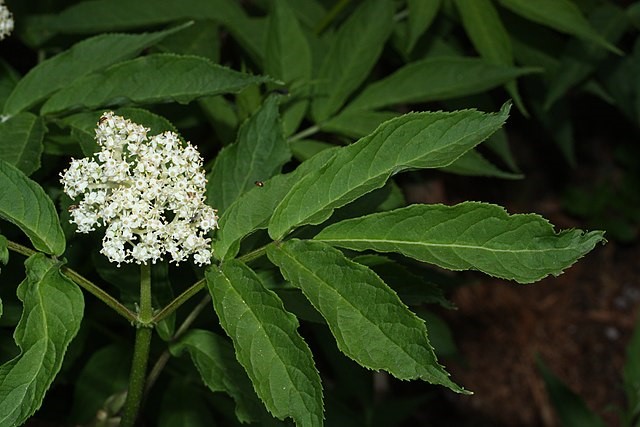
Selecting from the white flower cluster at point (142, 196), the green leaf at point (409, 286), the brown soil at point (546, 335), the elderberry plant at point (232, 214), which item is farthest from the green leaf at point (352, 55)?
the brown soil at point (546, 335)

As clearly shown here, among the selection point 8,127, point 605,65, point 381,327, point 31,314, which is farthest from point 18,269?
point 605,65

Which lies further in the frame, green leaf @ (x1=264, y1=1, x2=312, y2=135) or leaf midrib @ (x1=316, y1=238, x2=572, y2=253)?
green leaf @ (x1=264, y1=1, x2=312, y2=135)

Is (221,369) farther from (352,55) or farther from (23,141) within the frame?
(352,55)

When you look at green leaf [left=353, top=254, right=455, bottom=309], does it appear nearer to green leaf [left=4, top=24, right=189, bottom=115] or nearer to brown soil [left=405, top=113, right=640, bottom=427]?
green leaf [left=4, top=24, right=189, bottom=115]

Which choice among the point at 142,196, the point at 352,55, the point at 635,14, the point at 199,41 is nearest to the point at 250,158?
the point at 142,196

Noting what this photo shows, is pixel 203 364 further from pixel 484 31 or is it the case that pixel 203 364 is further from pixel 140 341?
pixel 484 31

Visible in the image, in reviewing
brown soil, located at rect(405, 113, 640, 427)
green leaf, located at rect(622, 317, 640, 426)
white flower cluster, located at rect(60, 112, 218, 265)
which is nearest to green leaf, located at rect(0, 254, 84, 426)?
white flower cluster, located at rect(60, 112, 218, 265)
